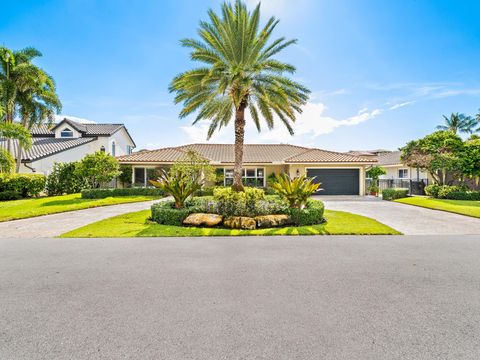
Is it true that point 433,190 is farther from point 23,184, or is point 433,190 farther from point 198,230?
point 23,184

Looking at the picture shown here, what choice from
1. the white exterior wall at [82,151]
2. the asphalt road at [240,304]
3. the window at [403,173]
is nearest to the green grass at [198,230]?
the asphalt road at [240,304]

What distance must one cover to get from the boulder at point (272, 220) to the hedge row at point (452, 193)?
58.4 ft

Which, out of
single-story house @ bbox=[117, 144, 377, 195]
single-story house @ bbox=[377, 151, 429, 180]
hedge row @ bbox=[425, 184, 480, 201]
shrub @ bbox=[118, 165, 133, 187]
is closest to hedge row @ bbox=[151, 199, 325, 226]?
single-story house @ bbox=[117, 144, 377, 195]

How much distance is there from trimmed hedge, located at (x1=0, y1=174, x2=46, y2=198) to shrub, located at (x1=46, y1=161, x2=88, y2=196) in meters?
0.64

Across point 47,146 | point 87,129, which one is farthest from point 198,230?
point 87,129

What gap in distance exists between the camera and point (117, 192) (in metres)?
21.0

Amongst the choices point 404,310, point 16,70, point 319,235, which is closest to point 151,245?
point 319,235

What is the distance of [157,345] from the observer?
287 centimetres

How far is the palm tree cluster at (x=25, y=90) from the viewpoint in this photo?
23109 mm

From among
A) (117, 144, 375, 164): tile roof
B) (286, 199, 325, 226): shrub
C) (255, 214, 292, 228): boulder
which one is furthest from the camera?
(117, 144, 375, 164): tile roof

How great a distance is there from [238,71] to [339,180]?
702 inches

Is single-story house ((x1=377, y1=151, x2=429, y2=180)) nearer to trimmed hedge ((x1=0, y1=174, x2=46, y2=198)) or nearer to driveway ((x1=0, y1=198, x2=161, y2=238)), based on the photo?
driveway ((x1=0, y1=198, x2=161, y2=238))

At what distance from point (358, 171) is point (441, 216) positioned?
13046 mm

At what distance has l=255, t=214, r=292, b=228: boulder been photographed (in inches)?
395
